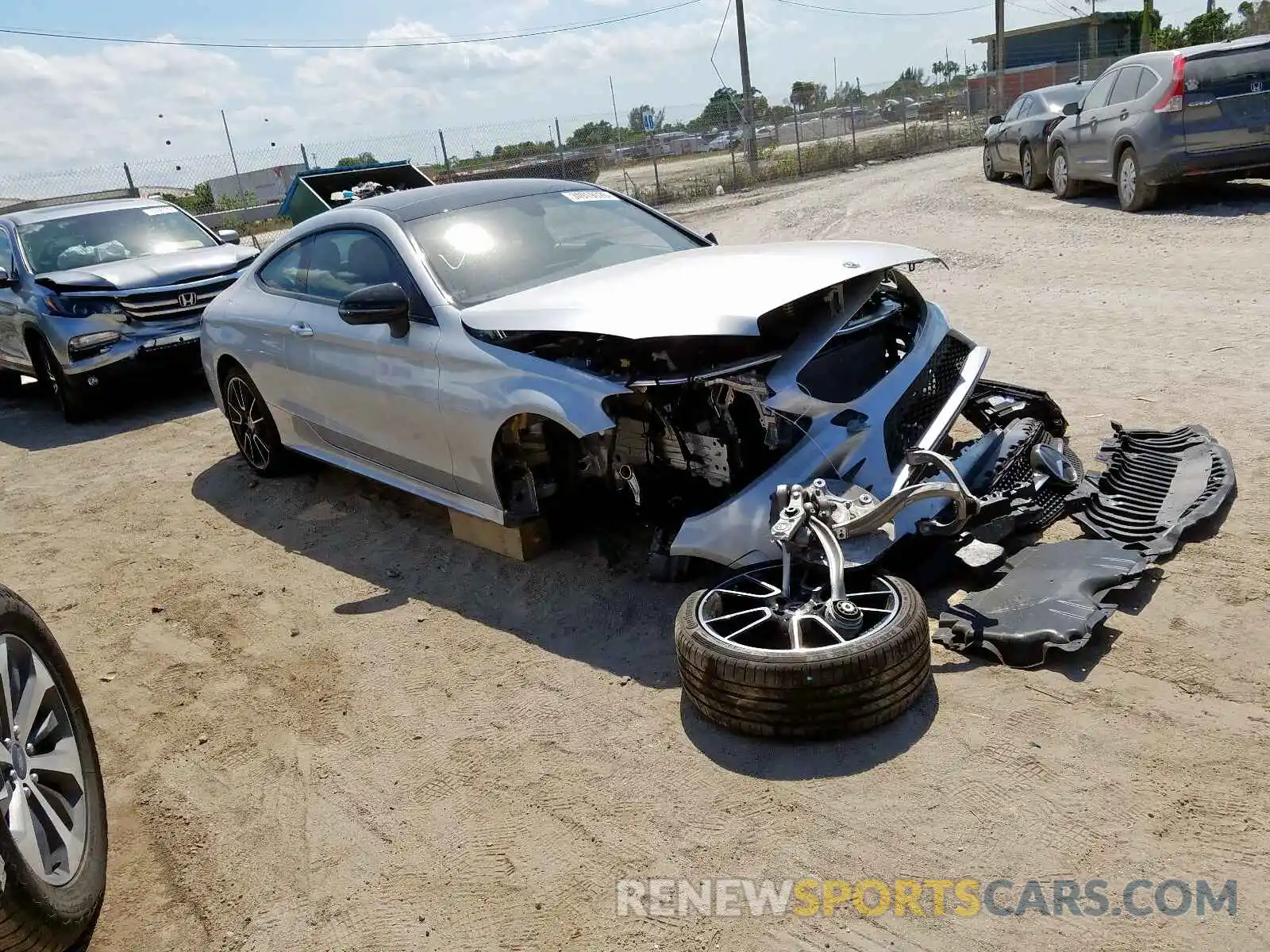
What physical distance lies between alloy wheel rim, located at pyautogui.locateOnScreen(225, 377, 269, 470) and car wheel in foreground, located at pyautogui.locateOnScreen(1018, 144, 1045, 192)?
12.1 meters

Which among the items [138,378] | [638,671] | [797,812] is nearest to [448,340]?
[638,671]

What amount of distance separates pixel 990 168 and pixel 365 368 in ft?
46.5

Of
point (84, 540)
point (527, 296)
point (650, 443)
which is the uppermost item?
point (527, 296)

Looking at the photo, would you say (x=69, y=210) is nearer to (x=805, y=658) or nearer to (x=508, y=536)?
(x=508, y=536)

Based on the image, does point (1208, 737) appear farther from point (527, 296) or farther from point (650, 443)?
point (527, 296)

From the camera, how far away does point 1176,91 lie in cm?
1075

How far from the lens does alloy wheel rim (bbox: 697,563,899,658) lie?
3.37 metres

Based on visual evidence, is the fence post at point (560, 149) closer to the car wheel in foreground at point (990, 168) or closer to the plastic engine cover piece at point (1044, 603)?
the car wheel in foreground at point (990, 168)

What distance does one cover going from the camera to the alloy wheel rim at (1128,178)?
1150 centimetres

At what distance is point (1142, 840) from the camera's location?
8.61ft

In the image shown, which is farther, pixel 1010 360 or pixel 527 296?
pixel 1010 360

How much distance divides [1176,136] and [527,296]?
9.22 m

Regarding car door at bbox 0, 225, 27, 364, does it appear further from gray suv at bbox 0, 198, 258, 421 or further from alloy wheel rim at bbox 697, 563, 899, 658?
alloy wheel rim at bbox 697, 563, 899, 658

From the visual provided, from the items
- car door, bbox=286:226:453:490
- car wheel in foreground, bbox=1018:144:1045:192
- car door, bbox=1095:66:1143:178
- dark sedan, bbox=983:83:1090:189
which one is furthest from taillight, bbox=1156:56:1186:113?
car door, bbox=286:226:453:490
